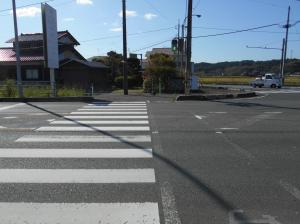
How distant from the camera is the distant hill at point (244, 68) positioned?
133000mm

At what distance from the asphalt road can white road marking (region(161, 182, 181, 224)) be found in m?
0.01

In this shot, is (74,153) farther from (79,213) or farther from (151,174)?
(79,213)

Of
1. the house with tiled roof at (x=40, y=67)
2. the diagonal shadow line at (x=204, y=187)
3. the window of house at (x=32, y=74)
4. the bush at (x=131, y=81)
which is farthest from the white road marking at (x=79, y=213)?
the bush at (x=131, y=81)

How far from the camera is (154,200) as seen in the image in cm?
531

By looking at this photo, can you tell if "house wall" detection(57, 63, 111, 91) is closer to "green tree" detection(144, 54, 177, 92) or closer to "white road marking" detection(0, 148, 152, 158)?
"green tree" detection(144, 54, 177, 92)

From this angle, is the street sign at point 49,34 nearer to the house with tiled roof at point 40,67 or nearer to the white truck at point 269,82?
the house with tiled roof at point 40,67

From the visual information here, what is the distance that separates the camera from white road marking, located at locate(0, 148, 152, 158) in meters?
7.78

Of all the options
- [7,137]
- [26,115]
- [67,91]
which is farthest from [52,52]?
[7,137]

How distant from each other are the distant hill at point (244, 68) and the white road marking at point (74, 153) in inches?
4591

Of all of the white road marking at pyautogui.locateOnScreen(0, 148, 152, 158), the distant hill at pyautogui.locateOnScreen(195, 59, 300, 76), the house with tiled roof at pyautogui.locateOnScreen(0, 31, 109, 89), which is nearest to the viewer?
the white road marking at pyautogui.locateOnScreen(0, 148, 152, 158)

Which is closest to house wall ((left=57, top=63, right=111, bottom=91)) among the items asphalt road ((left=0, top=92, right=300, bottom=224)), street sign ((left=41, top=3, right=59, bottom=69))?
street sign ((left=41, top=3, right=59, bottom=69))

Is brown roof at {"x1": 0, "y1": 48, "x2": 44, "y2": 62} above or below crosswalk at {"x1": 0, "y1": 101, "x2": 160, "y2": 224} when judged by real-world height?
above

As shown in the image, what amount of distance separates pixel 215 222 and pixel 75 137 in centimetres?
588

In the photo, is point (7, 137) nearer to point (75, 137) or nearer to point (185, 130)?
point (75, 137)
